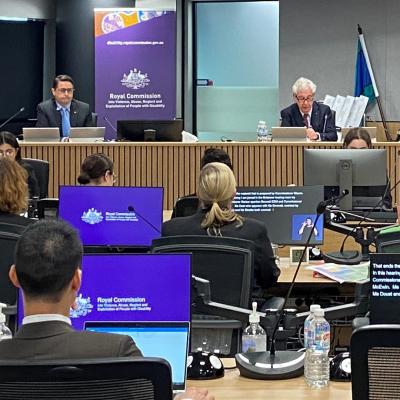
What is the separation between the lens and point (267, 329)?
12.1 ft

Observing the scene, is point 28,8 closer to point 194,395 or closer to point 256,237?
point 256,237

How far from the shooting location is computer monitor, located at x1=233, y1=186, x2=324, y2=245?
5891mm

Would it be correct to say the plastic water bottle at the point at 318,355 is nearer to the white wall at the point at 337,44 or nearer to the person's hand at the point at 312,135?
the person's hand at the point at 312,135

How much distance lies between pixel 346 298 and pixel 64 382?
3.95 m

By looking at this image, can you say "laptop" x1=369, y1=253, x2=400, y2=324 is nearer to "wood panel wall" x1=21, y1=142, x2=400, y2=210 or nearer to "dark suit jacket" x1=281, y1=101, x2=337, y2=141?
"wood panel wall" x1=21, y1=142, x2=400, y2=210

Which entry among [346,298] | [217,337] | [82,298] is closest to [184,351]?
[82,298]

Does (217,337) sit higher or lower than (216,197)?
lower

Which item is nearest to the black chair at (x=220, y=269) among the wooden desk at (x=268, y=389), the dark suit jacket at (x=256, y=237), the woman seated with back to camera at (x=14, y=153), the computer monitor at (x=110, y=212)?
the dark suit jacket at (x=256, y=237)

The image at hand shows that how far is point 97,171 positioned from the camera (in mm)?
6750

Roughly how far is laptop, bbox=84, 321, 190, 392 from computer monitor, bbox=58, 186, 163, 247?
3011 millimetres

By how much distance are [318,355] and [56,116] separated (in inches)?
286

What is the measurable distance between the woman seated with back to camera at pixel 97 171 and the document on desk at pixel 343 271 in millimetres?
1805

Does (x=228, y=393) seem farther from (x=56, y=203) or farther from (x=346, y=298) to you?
(x=56, y=203)

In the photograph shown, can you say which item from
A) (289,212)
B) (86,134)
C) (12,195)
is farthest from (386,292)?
(86,134)
